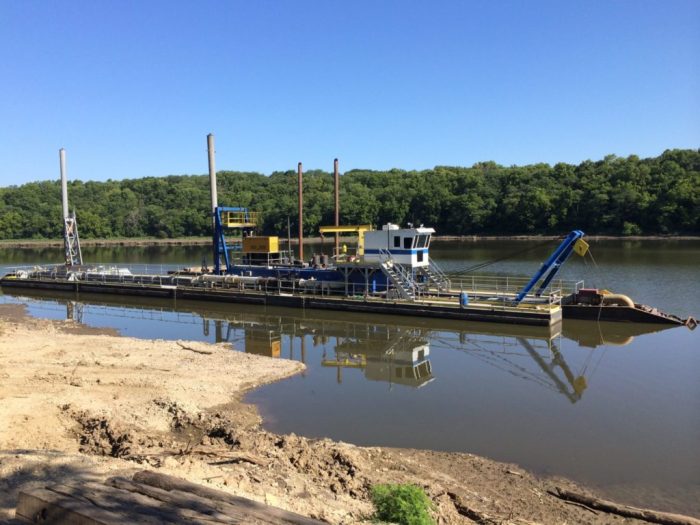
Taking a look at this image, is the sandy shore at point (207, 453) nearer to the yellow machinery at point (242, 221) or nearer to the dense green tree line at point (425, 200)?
the yellow machinery at point (242, 221)

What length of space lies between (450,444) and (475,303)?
49.9 feet

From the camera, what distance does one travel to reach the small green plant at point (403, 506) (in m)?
6.42

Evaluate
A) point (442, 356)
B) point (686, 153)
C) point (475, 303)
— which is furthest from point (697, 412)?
point (686, 153)

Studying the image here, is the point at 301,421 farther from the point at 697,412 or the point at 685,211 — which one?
the point at 685,211

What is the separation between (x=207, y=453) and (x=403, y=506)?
145 inches

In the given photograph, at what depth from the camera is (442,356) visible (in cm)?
1945

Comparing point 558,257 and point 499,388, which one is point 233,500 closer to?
point 499,388

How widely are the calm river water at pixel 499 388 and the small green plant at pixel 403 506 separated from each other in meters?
4.26

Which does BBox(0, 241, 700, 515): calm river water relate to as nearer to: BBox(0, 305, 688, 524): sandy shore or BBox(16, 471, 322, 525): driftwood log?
BBox(0, 305, 688, 524): sandy shore

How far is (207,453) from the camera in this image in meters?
8.57

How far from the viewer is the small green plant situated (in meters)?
6.42

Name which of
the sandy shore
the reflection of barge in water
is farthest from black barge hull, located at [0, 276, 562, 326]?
the sandy shore

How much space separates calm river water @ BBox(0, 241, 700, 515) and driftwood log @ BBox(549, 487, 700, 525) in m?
0.96

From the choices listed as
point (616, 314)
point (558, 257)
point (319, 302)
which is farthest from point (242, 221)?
point (616, 314)
